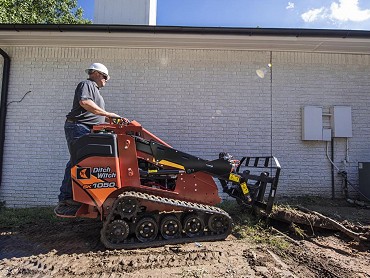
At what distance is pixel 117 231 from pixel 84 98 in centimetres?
179

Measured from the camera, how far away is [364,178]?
646 centimetres

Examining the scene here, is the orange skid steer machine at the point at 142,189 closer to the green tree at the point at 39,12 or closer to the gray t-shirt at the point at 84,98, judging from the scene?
the gray t-shirt at the point at 84,98

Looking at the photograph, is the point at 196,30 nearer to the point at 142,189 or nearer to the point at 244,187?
the point at 244,187

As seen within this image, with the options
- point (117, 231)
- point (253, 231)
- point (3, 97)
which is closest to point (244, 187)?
point (253, 231)

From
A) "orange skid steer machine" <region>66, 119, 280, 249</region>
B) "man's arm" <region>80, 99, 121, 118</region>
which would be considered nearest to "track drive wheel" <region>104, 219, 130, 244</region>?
"orange skid steer machine" <region>66, 119, 280, 249</region>

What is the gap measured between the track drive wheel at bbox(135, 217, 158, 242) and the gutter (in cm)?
396

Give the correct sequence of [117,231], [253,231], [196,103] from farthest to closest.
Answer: [196,103] < [253,231] < [117,231]

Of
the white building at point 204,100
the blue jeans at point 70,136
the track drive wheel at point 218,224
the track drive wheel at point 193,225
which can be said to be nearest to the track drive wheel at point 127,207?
the track drive wheel at point 193,225

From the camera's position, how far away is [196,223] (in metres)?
4.02

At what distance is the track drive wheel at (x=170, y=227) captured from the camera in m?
3.92

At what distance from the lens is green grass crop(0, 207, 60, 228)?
16.6 feet

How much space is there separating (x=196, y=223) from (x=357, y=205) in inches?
157

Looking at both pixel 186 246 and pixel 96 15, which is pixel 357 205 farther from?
pixel 96 15

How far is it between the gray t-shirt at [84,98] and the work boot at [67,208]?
1.12m
